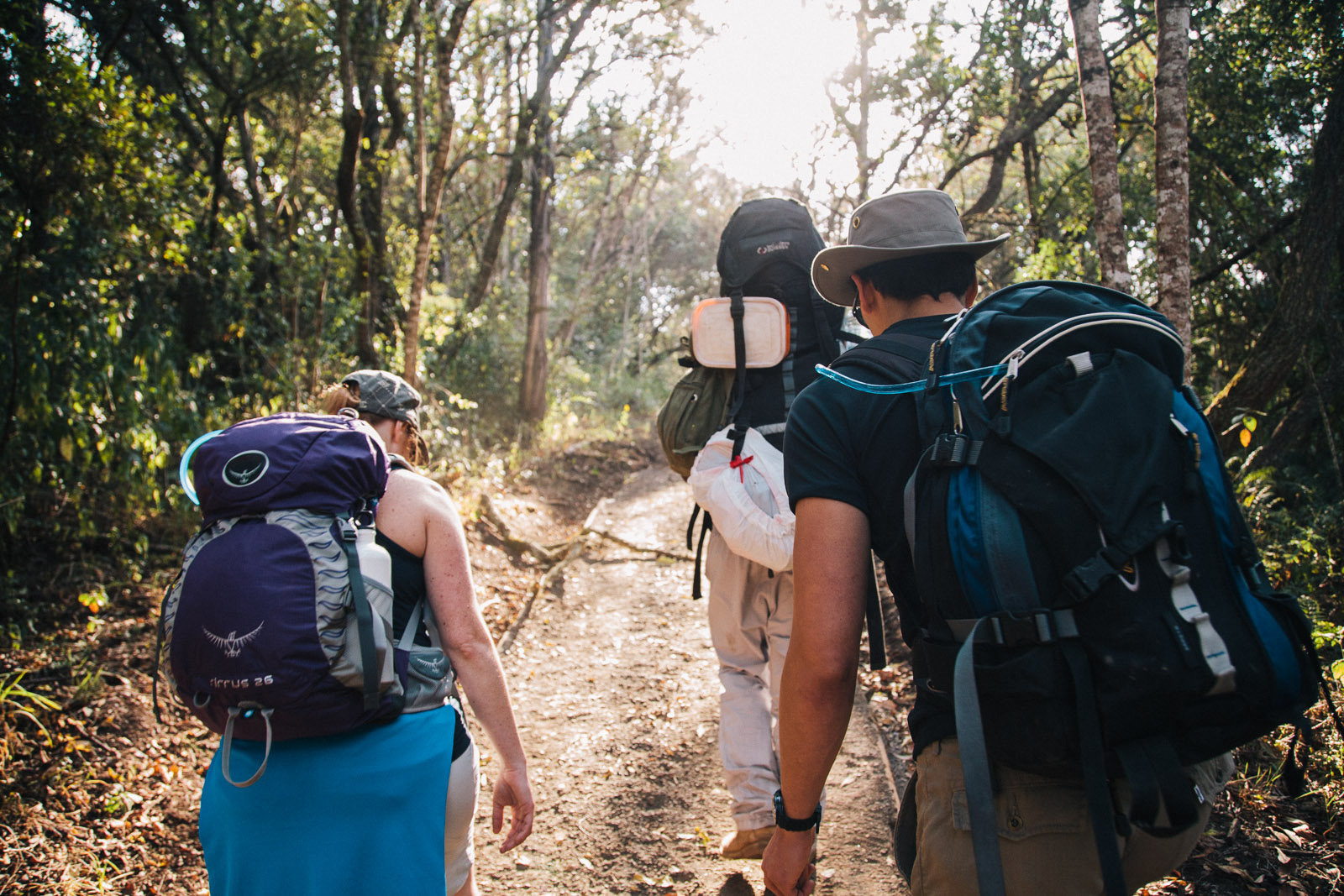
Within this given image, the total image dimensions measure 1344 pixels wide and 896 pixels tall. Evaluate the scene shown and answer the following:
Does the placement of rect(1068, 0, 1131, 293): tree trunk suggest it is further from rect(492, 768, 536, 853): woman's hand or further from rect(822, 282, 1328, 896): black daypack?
rect(492, 768, 536, 853): woman's hand

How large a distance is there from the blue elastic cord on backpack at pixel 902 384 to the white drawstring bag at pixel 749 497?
1328mm

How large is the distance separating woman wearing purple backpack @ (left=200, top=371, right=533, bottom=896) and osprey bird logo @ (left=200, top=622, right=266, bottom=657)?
1.06ft

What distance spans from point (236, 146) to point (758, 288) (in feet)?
28.7

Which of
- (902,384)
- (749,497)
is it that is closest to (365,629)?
(902,384)

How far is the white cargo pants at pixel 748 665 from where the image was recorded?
3.12 meters

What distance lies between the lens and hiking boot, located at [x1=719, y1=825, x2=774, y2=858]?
3.09m

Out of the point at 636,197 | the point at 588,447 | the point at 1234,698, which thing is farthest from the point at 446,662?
the point at 636,197

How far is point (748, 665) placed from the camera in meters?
3.29

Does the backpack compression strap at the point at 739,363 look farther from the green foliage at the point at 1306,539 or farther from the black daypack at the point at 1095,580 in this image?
the green foliage at the point at 1306,539

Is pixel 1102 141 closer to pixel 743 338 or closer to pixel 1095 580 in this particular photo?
pixel 743 338

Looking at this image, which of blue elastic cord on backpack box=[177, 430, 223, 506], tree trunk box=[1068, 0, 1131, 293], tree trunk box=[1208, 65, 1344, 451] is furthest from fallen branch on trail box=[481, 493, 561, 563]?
blue elastic cord on backpack box=[177, 430, 223, 506]

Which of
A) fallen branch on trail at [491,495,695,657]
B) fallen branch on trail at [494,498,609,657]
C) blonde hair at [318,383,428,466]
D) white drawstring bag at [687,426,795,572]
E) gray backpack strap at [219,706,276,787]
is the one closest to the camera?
gray backpack strap at [219,706,276,787]

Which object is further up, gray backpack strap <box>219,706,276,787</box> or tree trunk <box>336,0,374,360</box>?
tree trunk <box>336,0,374,360</box>

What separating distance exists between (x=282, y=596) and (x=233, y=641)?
4.8 inches
